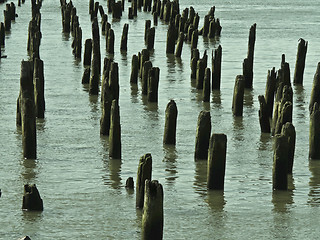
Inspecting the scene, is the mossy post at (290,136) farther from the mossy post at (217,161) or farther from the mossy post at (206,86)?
the mossy post at (206,86)

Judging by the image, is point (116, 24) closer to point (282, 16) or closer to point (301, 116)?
point (282, 16)

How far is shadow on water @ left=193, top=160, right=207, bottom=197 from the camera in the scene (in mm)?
15094

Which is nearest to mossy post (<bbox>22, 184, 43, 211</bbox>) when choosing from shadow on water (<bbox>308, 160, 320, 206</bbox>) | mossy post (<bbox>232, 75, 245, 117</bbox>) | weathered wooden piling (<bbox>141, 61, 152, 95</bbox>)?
shadow on water (<bbox>308, 160, 320, 206</bbox>)

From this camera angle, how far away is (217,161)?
14.6m

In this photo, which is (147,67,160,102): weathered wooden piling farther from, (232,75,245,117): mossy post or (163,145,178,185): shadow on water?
(163,145,178,185): shadow on water

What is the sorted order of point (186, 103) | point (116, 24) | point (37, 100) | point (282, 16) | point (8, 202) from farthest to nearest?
point (282, 16) → point (116, 24) → point (186, 103) → point (37, 100) → point (8, 202)

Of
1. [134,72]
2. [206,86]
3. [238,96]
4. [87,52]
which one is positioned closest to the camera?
[238,96]

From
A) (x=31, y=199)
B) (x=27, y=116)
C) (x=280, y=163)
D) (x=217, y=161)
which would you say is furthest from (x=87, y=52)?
(x=31, y=199)

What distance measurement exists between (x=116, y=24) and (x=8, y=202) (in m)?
30.8

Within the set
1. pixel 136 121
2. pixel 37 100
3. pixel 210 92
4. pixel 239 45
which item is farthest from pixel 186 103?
pixel 239 45

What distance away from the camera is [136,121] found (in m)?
21.2

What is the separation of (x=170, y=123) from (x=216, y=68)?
7.00m

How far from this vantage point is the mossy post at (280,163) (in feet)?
47.5

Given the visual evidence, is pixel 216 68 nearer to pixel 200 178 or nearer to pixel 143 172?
pixel 200 178
